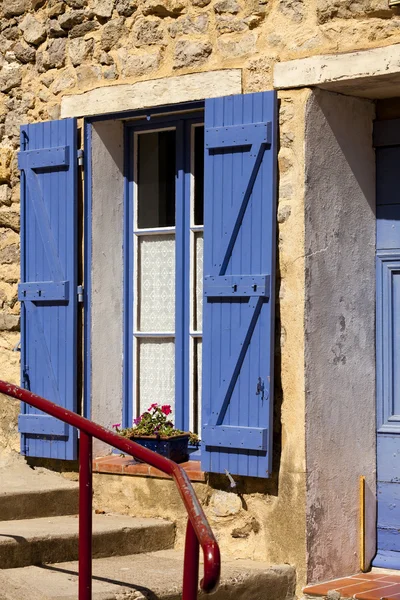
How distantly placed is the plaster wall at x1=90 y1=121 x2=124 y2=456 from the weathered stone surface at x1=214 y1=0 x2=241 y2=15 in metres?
0.97

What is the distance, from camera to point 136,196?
6.68 metres

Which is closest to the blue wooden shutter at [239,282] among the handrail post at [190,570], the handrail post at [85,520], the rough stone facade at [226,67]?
the rough stone facade at [226,67]

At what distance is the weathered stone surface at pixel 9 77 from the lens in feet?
22.7

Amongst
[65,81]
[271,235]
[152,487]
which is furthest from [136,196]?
[152,487]

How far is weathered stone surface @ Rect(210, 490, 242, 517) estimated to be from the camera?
5.86m

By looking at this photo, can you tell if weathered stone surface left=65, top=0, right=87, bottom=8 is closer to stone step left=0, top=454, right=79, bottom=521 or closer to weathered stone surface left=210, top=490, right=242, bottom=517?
stone step left=0, top=454, right=79, bottom=521

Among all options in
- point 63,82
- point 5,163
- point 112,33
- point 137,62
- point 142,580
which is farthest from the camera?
point 5,163

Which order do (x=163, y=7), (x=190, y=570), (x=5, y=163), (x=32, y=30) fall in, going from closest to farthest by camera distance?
(x=190, y=570), (x=163, y=7), (x=32, y=30), (x=5, y=163)

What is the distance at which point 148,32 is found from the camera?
630cm

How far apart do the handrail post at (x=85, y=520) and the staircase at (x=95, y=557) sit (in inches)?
12.6

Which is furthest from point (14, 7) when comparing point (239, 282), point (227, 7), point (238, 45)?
point (239, 282)

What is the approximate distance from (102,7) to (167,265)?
152 centimetres

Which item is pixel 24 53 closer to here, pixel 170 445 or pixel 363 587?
pixel 170 445

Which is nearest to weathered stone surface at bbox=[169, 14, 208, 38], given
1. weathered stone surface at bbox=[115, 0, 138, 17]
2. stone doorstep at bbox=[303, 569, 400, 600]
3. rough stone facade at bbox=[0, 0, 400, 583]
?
rough stone facade at bbox=[0, 0, 400, 583]
